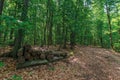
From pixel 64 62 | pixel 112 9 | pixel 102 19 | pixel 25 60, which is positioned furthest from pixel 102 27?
pixel 25 60

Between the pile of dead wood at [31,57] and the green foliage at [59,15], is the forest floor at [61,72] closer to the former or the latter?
the pile of dead wood at [31,57]

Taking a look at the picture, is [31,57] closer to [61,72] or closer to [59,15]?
[61,72]

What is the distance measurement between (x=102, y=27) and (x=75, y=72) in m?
23.4

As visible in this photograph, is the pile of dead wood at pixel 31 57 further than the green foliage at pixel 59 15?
No

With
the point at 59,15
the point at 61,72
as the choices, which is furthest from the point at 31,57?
the point at 59,15

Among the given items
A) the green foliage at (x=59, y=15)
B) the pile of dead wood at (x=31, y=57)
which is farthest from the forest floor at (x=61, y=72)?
the green foliage at (x=59, y=15)

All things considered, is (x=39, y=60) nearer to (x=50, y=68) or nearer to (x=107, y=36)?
(x=50, y=68)

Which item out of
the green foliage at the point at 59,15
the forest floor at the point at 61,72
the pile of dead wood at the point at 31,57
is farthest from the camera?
the green foliage at the point at 59,15

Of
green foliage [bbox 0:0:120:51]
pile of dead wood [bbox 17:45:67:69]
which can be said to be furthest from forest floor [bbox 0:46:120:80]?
green foliage [bbox 0:0:120:51]

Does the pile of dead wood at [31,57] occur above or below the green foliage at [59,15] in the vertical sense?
below

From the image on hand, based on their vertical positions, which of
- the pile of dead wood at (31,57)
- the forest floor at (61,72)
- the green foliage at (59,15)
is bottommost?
the forest floor at (61,72)

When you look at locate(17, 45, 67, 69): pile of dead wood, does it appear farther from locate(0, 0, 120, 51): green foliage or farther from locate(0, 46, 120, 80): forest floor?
locate(0, 0, 120, 51): green foliage

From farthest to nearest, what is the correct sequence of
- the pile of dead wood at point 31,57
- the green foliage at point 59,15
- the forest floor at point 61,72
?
1. the green foliage at point 59,15
2. the pile of dead wood at point 31,57
3. the forest floor at point 61,72

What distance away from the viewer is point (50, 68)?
10266 millimetres
